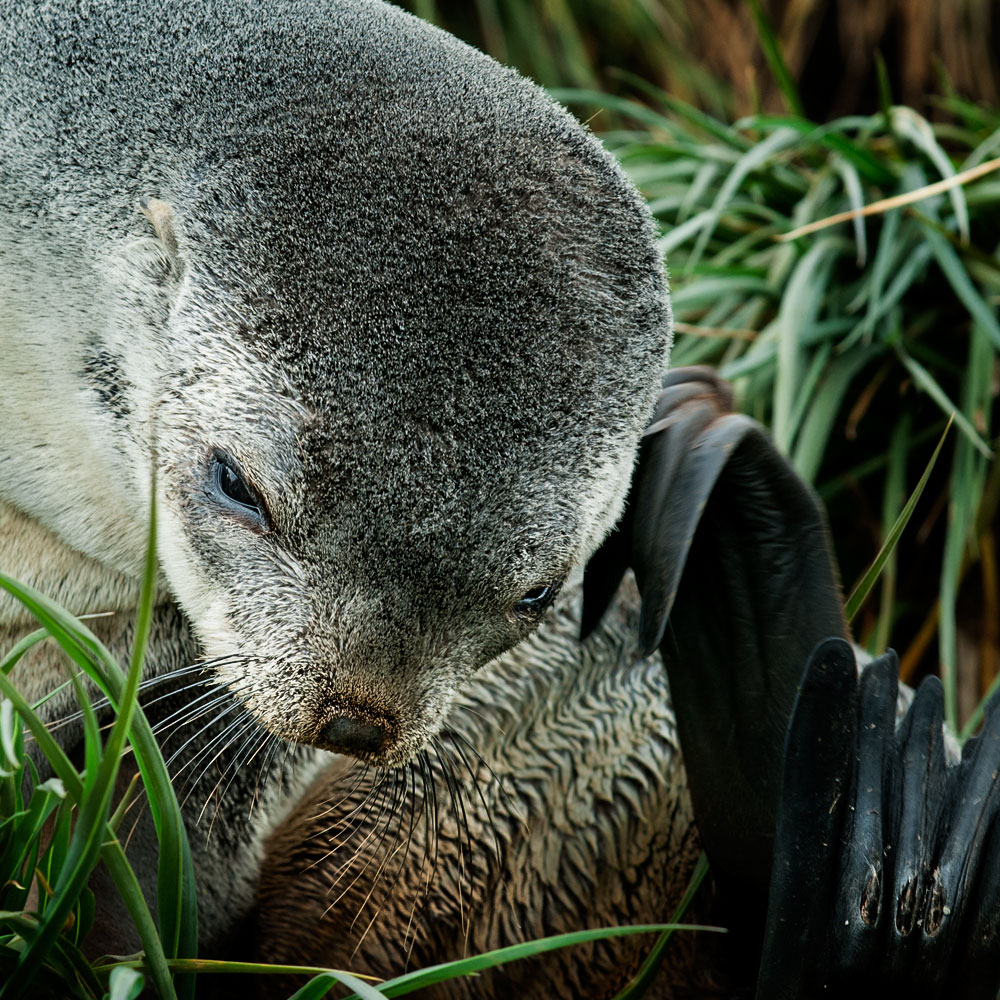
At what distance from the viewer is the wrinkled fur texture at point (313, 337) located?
174 centimetres

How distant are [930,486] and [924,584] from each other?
33 centimetres

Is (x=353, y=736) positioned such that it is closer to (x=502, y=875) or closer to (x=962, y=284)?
(x=502, y=875)

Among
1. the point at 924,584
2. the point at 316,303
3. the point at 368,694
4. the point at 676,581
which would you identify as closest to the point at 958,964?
the point at 676,581

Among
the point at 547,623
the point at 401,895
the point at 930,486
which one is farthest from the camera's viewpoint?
the point at 930,486

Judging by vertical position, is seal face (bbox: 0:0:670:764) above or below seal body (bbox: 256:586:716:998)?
above

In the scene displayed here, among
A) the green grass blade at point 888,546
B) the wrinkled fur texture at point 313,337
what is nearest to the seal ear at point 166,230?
the wrinkled fur texture at point 313,337

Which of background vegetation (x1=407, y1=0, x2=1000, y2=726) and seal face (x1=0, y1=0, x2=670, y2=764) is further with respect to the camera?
background vegetation (x1=407, y1=0, x2=1000, y2=726)

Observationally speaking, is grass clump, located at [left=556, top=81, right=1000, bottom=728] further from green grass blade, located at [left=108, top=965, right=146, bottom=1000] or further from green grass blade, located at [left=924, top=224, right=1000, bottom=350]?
green grass blade, located at [left=108, top=965, right=146, bottom=1000]

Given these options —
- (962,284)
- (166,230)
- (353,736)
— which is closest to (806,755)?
(353,736)

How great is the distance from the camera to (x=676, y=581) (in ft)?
6.96

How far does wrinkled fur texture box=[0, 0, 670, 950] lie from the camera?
68.4 inches

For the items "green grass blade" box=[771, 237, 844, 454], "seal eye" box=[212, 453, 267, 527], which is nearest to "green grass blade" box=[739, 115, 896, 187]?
"green grass blade" box=[771, 237, 844, 454]

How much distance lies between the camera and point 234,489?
1833 millimetres

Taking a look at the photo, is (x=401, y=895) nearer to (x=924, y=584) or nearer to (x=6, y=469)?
(x=6, y=469)
